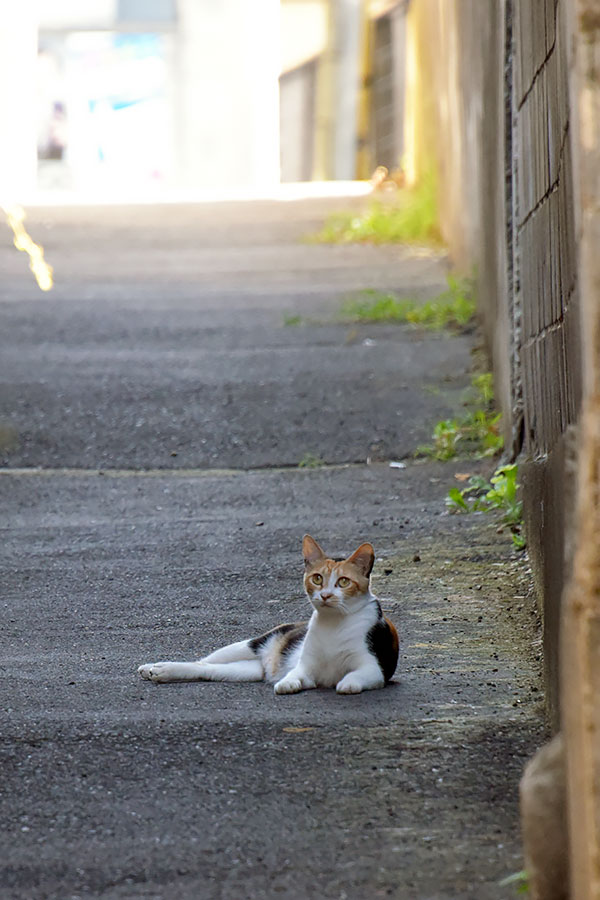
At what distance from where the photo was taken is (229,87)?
21328mm

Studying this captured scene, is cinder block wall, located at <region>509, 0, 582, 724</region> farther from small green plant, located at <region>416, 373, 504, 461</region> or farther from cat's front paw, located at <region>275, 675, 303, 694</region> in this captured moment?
small green plant, located at <region>416, 373, 504, 461</region>

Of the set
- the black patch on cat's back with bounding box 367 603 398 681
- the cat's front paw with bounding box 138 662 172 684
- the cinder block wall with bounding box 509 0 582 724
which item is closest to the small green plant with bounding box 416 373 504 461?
the cinder block wall with bounding box 509 0 582 724

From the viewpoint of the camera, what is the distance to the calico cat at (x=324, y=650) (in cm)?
407

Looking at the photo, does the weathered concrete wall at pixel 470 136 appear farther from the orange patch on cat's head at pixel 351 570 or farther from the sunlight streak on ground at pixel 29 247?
the sunlight streak on ground at pixel 29 247

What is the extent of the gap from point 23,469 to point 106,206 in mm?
8341

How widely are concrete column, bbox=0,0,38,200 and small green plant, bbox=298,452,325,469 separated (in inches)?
526

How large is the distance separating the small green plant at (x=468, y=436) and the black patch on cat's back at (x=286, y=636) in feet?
10.8

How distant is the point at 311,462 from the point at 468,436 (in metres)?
1.00

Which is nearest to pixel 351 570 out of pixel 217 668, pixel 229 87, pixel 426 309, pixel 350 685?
pixel 350 685

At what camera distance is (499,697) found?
3.88 metres

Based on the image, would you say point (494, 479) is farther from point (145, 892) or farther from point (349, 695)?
point (145, 892)

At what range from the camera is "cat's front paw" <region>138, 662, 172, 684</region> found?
162 inches

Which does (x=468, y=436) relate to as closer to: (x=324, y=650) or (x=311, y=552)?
(x=311, y=552)

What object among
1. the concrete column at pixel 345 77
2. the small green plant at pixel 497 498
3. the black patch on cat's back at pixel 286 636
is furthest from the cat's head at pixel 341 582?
the concrete column at pixel 345 77
